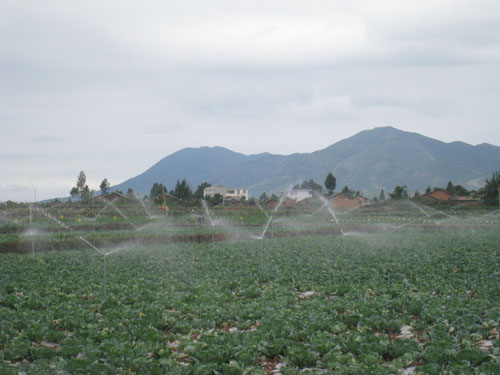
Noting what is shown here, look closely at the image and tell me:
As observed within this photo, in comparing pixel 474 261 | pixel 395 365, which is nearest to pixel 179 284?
pixel 395 365

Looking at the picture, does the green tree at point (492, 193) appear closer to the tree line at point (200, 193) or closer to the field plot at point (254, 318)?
the tree line at point (200, 193)

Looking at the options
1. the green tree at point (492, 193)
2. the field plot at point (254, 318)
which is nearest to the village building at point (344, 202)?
the green tree at point (492, 193)

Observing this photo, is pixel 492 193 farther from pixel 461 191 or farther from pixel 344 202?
pixel 344 202

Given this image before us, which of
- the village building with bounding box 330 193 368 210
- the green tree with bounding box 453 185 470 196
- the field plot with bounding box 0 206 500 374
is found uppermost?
the green tree with bounding box 453 185 470 196

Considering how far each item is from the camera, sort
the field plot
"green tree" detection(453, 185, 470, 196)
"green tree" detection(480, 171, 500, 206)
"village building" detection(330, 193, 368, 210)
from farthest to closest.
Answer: "village building" detection(330, 193, 368, 210) → "green tree" detection(453, 185, 470, 196) → "green tree" detection(480, 171, 500, 206) → the field plot

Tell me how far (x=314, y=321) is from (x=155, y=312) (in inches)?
120

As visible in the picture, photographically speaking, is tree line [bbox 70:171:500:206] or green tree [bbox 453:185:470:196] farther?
green tree [bbox 453:185:470:196]

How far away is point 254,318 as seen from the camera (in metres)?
8.86

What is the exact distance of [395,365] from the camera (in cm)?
609

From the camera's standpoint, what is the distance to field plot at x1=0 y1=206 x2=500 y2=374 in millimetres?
6223

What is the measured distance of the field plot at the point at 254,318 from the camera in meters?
6.22

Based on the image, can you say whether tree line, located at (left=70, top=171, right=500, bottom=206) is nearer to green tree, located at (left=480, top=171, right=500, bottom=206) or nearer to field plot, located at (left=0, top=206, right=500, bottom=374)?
green tree, located at (left=480, top=171, right=500, bottom=206)

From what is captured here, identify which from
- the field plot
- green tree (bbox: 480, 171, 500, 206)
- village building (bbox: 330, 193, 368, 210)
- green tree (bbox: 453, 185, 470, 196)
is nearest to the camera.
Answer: the field plot

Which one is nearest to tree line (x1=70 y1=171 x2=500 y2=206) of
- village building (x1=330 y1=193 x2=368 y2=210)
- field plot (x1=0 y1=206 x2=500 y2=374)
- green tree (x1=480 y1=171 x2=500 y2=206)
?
green tree (x1=480 y1=171 x2=500 y2=206)
